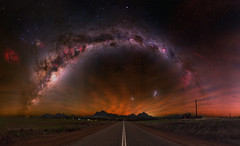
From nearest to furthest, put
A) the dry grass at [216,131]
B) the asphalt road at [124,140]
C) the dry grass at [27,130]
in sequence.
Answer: the asphalt road at [124,140] < the dry grass at [216,131] < the dry grass at [27,130]

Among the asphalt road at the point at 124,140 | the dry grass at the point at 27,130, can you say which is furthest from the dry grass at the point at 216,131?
the dry grass at the point at 27,130

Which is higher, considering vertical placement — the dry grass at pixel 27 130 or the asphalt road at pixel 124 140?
the asphalt road at pixel 124 140

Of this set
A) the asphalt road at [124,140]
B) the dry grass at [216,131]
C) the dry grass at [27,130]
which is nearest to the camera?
the asphalt road at [124,140]

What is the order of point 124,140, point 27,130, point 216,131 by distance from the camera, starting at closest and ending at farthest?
1. point 124,140
2. point 216,131
3. point 27,130

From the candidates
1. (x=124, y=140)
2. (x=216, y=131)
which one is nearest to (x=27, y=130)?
(x=124, y=140)

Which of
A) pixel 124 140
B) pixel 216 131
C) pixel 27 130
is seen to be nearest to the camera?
pixel 124 140

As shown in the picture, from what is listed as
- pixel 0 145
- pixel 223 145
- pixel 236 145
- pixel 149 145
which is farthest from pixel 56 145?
pixel 236 145

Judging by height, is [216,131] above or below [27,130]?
above

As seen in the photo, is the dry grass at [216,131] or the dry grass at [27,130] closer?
the dry grass at [216,131]

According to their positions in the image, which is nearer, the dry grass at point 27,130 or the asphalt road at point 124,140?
the asphalt road at point 124,140

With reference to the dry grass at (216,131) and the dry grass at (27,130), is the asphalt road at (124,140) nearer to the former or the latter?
the dry grass at (216,131)

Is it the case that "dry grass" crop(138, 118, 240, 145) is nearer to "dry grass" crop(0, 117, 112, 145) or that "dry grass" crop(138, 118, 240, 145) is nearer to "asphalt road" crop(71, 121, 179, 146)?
"asphalt road" crop(71, 121, 179, 146)

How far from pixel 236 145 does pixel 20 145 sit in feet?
52.0

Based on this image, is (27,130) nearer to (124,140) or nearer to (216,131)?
(124,140)
